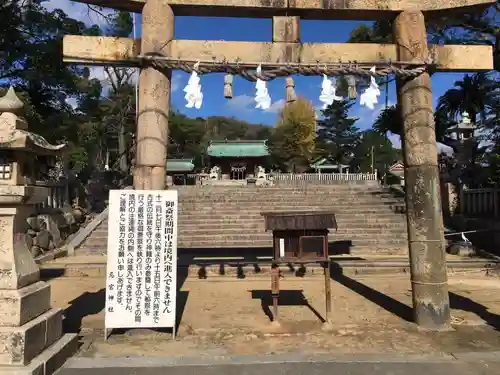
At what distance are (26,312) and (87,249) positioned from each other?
10.5 m

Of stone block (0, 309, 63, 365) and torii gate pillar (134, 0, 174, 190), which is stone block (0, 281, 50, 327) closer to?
stone block (0, 309, 63, 365)

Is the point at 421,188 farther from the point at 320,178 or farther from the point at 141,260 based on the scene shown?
the point at 320,178

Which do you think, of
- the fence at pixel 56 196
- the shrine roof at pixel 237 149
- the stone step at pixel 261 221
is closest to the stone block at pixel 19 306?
the fence at pixel 56 196

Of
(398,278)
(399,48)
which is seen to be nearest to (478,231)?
(398,278)

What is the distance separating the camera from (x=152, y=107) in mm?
5961

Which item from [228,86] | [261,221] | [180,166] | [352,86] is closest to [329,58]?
[352,86]

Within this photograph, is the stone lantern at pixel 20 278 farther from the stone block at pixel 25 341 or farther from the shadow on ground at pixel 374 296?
the shadow on ground at pixel 374 296

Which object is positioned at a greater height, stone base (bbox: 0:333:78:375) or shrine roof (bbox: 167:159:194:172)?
shrine roof (bbox: 167:159:194:172)

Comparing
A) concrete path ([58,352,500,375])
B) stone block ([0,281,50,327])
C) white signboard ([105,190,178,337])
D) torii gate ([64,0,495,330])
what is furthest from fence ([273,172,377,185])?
stone block ([0,281,50,327])

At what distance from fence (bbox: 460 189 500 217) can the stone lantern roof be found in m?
13.8

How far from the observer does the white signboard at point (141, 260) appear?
5402 mm

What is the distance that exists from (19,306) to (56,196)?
40.0 ft

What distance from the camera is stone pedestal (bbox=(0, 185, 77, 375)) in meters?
3.85

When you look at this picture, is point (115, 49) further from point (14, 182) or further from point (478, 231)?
point (478, 231)
